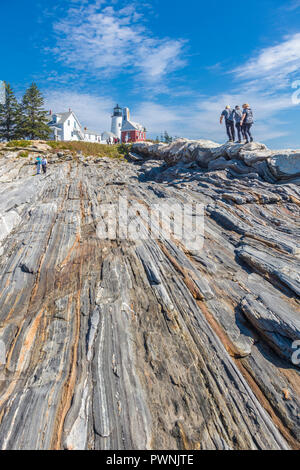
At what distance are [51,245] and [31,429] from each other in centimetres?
686

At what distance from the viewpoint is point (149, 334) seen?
5777 millimetres

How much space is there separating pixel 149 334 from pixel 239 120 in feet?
57.4

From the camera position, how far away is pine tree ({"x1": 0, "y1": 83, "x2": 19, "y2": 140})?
53.6 metres

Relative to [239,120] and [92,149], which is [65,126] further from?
[239,120]

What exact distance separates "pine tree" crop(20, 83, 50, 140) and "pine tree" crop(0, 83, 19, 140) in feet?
5.80

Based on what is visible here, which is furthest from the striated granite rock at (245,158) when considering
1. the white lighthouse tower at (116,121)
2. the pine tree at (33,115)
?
the white lighthouse tower at (116,121)

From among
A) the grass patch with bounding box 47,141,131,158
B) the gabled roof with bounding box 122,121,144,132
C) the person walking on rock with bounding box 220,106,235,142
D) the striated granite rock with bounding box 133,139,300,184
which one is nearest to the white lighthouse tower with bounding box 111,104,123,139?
the gabled roof with bounding box 122,121,144,132

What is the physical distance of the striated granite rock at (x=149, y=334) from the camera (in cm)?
414

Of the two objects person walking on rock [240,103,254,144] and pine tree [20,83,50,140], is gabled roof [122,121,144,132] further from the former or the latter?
person walking on rock [240,103,254,144]

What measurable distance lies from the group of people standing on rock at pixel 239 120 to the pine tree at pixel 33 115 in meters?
47.0

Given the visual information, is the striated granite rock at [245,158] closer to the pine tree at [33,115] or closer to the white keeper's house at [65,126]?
the pine tree at [33,115]

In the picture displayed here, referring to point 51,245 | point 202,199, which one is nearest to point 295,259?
point 202,199

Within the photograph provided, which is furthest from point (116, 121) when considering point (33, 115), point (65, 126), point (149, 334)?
point (149, 334)
